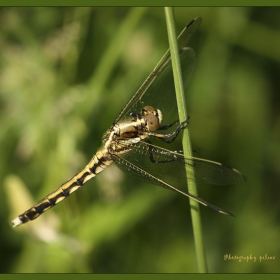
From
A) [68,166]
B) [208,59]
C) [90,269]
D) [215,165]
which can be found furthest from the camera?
[208,59]

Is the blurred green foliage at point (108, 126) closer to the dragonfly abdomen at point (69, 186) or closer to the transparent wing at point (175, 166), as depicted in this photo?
the dragonfly abdomen at point (69, 186)

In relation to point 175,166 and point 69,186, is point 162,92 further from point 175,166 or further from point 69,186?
point 69,186

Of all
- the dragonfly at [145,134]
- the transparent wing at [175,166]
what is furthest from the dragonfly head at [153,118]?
the transparent wing at [175,166]

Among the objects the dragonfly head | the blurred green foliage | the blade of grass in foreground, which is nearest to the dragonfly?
the dragonfly head

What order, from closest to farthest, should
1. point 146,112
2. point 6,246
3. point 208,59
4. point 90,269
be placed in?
point 146,112 → point 90,269 → point 6,246 → point 208,59

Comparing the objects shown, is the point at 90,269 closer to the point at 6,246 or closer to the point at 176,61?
the point at 6,246

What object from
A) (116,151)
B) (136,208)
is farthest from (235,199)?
(116,151)

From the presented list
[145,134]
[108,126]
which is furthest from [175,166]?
[108,126]
